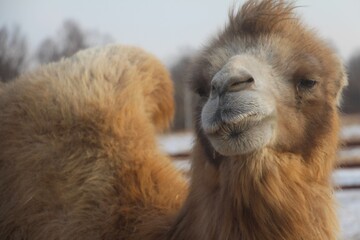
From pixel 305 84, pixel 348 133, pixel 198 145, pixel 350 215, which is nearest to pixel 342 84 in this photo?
pixel 305 84

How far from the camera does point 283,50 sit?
101 inches

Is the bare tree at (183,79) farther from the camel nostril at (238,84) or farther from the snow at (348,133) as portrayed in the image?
the snow at (348,133)

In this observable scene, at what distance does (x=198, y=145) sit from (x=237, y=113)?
1.79 ft

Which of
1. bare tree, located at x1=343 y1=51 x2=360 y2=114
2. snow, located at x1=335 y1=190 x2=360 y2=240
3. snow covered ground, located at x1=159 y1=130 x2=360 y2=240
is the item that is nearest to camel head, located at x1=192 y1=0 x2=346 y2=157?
bare tree, located at x1=343 y1=51 x2=360 y2=114

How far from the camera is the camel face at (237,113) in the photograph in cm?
225

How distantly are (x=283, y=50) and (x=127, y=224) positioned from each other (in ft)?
3.95

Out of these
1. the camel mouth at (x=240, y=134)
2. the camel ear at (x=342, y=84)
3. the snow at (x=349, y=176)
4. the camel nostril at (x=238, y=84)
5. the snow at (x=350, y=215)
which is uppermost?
the camel nostril at (x=238, y=84)

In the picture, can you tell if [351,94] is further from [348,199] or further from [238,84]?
[238,84]

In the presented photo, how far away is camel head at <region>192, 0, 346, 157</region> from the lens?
7.45 ft

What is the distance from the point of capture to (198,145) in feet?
9.00

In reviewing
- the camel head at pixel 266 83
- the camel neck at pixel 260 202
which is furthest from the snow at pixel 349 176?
the camel neck at pixel 260 202

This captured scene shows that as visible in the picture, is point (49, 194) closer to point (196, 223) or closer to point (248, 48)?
point (196, 223)

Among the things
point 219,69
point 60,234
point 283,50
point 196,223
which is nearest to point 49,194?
point 60,234

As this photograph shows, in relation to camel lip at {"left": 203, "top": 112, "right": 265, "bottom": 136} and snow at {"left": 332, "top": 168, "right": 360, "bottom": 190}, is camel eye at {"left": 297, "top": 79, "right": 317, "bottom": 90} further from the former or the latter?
snow at {"left": 332, "top": 168, "right": 360, "bottom": 190}
